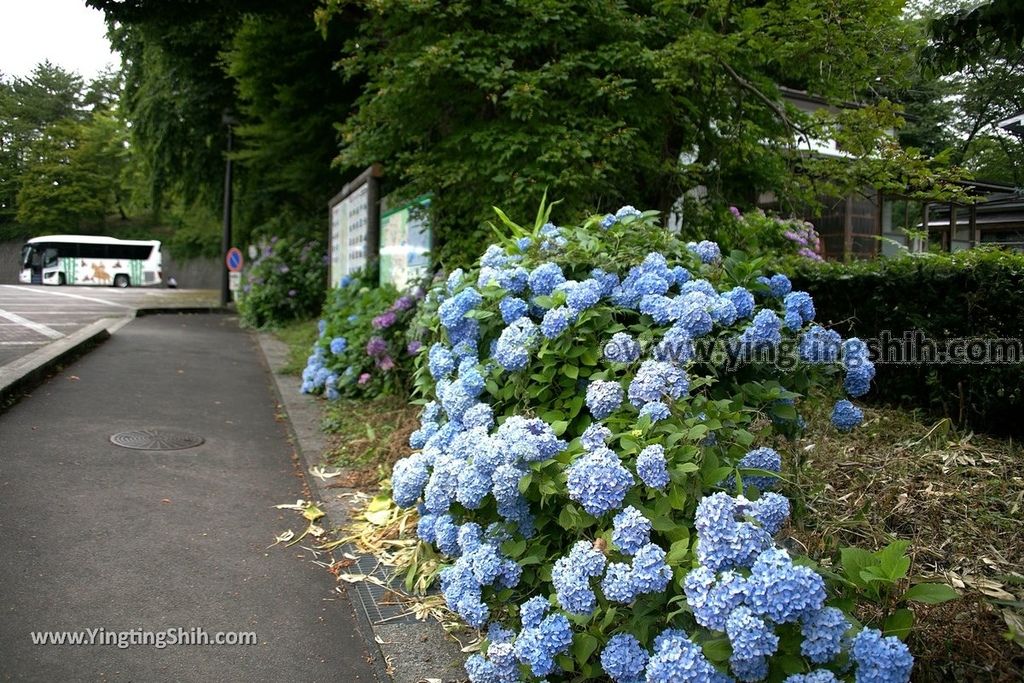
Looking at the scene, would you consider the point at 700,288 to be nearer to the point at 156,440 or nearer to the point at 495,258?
the point at 495,258

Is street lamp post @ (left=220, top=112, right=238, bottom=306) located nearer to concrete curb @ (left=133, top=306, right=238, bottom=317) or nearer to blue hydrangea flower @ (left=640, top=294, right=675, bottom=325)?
concrete curb @ (left=133, top=306, right=238, bottom=317)

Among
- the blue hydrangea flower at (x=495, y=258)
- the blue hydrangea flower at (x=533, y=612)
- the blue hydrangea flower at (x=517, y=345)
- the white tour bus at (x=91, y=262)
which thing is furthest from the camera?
the white tour bus at (x=91, y=262)

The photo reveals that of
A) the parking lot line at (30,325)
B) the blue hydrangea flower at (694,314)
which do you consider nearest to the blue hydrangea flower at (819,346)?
the blue hydrangea flower at (694,314)

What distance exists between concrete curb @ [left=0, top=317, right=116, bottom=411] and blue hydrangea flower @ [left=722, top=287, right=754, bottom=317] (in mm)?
5827

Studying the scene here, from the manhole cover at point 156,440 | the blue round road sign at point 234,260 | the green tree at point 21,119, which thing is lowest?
the manhole cover at point 156,440

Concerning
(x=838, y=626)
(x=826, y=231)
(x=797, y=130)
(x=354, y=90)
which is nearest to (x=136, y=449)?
(x=838, y=626)

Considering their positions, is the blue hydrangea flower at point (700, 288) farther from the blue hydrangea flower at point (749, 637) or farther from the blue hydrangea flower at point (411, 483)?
the blue hydrangea flower at point (749, 637)

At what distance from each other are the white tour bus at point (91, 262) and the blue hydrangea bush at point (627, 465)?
18.5m

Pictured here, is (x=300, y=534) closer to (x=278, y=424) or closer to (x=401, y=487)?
(x=401, y=487)

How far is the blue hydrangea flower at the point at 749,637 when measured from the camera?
6.41 ft

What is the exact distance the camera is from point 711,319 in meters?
3.08

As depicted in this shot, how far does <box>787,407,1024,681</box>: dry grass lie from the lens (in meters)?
2.49

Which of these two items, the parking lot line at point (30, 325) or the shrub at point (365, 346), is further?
the parking lot line at point (30, 325)

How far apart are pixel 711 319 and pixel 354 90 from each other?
11247 mm
